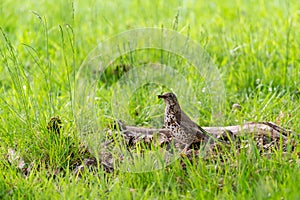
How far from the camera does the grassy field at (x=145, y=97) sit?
309 centimetres

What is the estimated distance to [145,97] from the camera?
4.28m

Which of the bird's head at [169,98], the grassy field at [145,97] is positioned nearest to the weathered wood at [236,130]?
the grassy field at [145,97]

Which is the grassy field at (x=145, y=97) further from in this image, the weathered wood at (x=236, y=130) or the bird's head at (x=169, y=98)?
the bird's head at (x=169, y=98)

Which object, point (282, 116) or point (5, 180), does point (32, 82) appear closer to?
point (5, 180)

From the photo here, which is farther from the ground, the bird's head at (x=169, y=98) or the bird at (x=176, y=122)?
the bird's head at (x=169, y=98)

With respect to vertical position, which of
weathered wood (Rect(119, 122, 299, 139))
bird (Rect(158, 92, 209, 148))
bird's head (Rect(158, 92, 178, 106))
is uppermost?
bird's head (Rect(158, 92, 178, 106))

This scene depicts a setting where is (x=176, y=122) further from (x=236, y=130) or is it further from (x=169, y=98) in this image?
(x=236, y=130)

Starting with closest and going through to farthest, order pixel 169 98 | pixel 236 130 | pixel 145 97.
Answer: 1. pixel 169 98
2. pixel 236 130
3. pixel 145 97

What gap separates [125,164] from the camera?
3279 mm

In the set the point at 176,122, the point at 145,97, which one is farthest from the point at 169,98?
the point at 145,97

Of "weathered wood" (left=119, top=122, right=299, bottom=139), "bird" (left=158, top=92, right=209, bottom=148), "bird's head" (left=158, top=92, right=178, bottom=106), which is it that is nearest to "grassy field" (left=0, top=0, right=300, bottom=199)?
"weathered wood" (left=119, top=122, right=299, bottom=139)

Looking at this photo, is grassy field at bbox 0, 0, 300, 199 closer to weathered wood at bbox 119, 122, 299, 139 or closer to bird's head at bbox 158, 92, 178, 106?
weathered wood at bbox 119, 122, 299, 139

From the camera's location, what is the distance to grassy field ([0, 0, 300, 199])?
122 inches

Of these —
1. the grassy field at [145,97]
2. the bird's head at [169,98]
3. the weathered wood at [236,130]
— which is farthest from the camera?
the weathered wood at [236,130]
